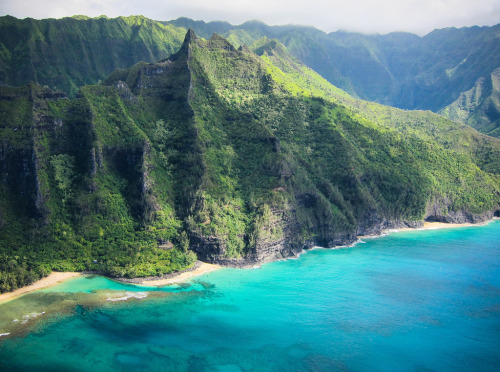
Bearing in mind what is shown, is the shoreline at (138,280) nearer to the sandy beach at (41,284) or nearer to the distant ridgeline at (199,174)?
the sandy beach at (41,284)

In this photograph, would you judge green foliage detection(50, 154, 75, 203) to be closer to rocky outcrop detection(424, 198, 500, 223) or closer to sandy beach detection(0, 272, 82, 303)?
sandy beach detection(0, 272, 82, 303)

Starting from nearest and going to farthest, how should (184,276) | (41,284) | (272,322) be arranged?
(272,322) < (41,284) < (184,276)

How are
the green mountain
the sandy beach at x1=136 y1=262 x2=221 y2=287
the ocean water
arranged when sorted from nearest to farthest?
the ocean water
the sandy beach at x1=136 y1=262 x2=221 y2=287
the green mountain

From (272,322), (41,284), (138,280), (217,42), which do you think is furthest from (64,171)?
(217,42)

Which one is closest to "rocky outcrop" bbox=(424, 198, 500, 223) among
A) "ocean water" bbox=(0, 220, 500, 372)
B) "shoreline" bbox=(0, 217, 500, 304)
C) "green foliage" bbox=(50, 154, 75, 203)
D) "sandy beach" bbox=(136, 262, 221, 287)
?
"ocean water" bbox=(0, 220, 500, 372)

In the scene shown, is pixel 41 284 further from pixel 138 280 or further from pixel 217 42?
pixel 217 42

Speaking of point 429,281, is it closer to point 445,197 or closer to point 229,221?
point 229,221

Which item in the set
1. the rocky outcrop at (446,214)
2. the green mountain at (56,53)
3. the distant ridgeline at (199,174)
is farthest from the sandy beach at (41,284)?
the green mountain at (56,53)
